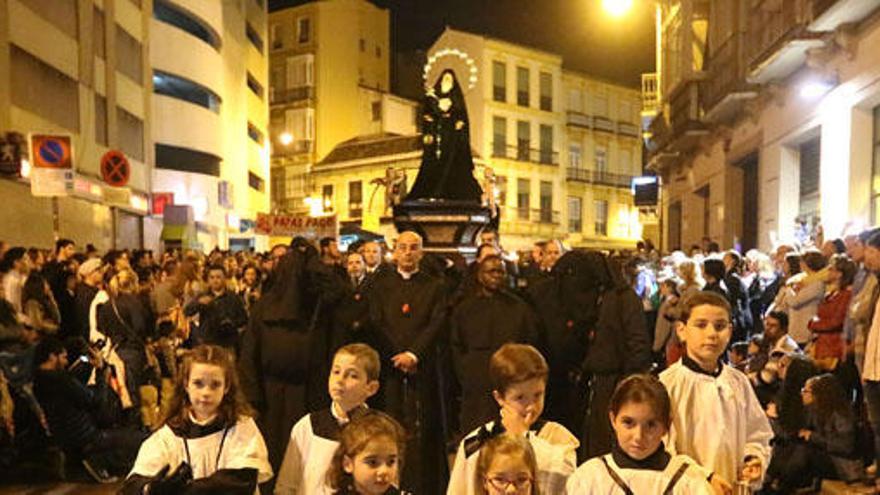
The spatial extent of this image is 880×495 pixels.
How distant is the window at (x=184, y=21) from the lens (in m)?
32.7

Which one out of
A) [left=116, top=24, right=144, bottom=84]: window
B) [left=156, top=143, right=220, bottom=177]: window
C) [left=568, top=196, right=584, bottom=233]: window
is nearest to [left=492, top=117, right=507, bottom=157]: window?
[left=568, top=196, right=584, bottom=233]: window

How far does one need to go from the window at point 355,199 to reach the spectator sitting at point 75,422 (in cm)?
4325

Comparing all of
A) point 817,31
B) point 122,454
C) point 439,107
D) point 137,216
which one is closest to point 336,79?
point 137,216

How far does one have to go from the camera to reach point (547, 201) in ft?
181

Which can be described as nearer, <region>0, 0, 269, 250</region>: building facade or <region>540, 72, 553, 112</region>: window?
<region>0, 0, 269, 250</region>: building facade

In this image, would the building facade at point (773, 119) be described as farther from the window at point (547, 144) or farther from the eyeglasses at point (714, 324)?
the window at point (547, 144)

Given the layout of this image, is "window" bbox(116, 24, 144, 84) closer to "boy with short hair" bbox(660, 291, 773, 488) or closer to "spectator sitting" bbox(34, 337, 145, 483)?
"spectator sitting" bbox(34, 337, 145, 483)

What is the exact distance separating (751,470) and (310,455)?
6.76 ft

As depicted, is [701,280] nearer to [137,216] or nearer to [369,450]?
[369,450]

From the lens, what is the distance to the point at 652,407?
337 centimetres

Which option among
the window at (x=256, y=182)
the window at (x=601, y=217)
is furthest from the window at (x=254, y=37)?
the window at (x=601, y=217)

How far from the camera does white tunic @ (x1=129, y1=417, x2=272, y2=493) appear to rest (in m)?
3.77

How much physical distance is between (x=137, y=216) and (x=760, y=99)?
20653mm

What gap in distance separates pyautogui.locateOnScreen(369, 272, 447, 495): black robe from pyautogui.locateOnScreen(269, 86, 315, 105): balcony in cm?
4874
